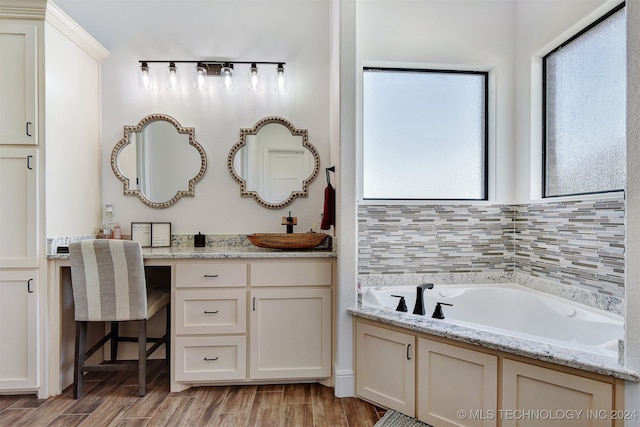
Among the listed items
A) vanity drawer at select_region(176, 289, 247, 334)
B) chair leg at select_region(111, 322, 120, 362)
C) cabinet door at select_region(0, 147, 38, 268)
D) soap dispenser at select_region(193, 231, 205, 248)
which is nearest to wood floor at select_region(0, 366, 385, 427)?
chair leg at select_region(111, 322, 120, 362)

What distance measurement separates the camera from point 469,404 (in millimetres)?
1556

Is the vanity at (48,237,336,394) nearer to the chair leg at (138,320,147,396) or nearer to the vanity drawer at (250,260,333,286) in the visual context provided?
the vanity drawer at (250,260,333,286)

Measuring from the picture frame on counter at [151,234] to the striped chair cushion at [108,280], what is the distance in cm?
58

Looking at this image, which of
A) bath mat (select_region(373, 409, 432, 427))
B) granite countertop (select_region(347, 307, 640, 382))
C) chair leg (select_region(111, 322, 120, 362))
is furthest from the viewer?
chair leg (select_region(111, 322, 120, 362))

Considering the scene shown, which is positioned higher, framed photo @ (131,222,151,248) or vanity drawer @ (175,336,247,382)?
framed photo @ (131,222,151,248)

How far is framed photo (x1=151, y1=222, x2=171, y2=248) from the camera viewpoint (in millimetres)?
2506

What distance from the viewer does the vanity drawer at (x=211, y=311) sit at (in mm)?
A: 2051

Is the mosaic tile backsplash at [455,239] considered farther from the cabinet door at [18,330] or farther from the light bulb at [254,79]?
the cabinet door at [18,330]

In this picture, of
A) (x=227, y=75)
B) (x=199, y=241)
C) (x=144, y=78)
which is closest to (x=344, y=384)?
(x=199, y=241)

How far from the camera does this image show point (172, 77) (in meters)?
2.50

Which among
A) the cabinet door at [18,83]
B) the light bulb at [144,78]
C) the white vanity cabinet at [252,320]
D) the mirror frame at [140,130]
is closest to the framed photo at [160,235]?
the mirror frame at [140,130]

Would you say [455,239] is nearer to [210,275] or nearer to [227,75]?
[210,275]

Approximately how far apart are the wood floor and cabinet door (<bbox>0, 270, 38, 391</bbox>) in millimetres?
137

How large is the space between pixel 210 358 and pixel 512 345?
1704 mm
